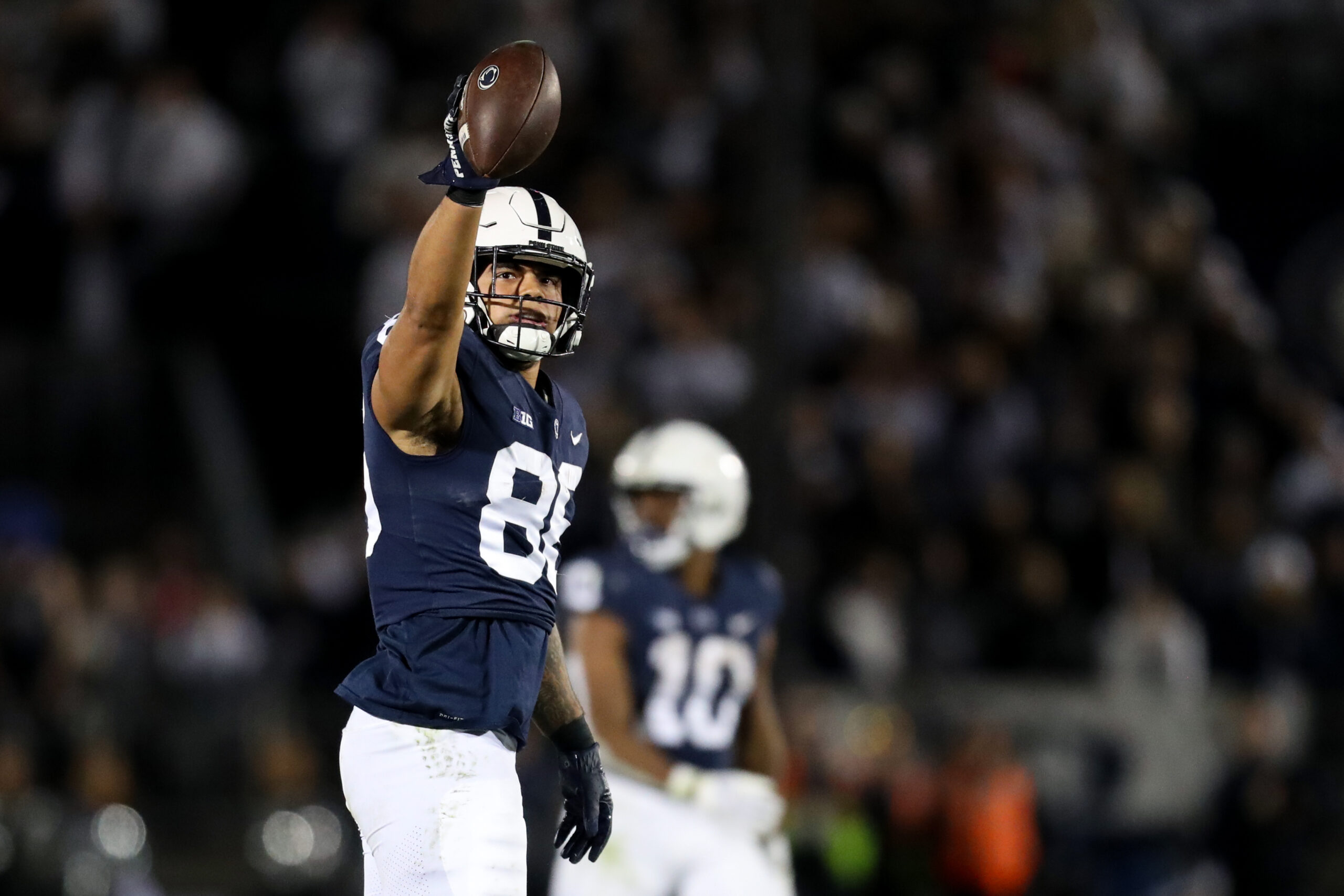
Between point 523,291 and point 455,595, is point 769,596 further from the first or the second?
point 455,595

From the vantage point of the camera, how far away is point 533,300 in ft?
13.4

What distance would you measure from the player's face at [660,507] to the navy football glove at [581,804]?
6.85 feet

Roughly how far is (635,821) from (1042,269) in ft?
23.4

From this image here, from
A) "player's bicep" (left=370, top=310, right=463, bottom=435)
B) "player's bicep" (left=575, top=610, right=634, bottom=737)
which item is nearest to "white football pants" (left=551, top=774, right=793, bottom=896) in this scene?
"player's bicep" (left=575, top=610, right=634, bottom=737)

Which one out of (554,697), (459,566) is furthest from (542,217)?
(554,697)

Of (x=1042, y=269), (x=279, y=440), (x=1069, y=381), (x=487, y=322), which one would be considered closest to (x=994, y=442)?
(x=1069, y=381)

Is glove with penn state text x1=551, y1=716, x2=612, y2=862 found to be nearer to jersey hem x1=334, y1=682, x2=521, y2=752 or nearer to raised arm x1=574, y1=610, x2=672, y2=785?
jersey hem x1=334, y1=682, x2=521, y2=752

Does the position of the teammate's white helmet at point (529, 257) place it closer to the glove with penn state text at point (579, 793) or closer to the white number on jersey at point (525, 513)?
the white number on jersey at point (525, 513)

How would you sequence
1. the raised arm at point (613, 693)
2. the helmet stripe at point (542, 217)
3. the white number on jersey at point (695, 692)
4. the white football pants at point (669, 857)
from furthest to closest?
1. the white number on jersey at point (695, 692)
2. the raised arm at point (613, 693)
3. the white football pants at point (669, 857)
4. the helmet stripe at point (542, 217)

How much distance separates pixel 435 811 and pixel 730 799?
7.40 ft

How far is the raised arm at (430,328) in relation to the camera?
3504 millimetres

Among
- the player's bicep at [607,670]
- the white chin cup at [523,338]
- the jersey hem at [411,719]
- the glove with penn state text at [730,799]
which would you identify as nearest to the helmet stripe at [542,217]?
the white chin cup at [523,338]

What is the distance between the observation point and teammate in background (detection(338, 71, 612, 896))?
3.76 metres

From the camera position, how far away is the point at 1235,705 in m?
11.1
